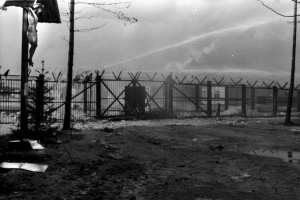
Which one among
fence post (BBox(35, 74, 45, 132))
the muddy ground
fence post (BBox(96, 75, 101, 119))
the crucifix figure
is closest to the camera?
the muddy ground

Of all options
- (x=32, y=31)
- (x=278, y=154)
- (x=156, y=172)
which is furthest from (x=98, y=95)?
(x=156, y=172)

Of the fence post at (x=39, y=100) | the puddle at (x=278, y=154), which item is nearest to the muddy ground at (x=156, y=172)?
the puddle at (x=278, y=154)

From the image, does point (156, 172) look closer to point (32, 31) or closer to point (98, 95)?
point (32, 31)

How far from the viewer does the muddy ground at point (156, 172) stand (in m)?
4.77

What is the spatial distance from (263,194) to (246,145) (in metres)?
5.27

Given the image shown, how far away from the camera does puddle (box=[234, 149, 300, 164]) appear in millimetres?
7734

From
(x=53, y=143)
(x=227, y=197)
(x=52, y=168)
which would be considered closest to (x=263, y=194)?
(x=227, y=197)

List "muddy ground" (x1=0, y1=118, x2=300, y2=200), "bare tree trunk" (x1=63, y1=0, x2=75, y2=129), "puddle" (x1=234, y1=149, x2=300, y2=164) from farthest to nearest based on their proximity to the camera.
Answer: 1. "bare tree trunk" (x1=63, y1=0, x2=75, y2=129)
2. "puddle" (x1=234, y1=149, x2=300, y2=164)
3. "muddy ground" (x1=0, y1=118, x2=300, y2=200)

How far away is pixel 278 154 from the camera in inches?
333

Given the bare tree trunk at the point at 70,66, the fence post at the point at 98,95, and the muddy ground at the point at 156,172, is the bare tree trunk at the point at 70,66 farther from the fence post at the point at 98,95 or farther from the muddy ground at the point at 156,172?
the fence post at the point at 98,95

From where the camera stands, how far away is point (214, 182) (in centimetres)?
551

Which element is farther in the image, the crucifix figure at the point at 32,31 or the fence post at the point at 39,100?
the fence post at the point at 39,100

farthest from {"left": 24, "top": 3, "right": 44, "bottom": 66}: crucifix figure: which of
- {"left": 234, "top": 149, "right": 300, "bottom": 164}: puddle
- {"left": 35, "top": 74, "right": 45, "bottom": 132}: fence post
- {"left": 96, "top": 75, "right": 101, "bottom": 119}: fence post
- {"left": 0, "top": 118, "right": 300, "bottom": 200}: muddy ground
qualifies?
{"left": 96, "top": 75, "right": 101, "bottom": 119}: fence post

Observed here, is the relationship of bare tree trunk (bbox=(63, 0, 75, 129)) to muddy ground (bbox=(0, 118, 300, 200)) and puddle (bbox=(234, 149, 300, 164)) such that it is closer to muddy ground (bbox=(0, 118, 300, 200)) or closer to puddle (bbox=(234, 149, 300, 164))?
muddy ground (bbox=(0, 118, 300, 200))
